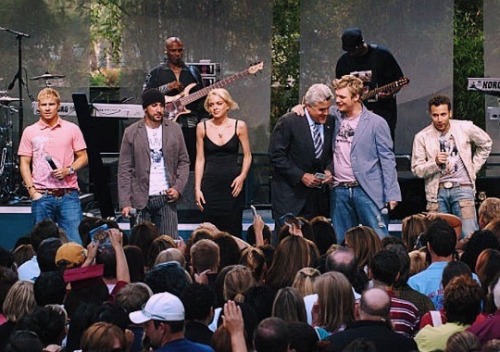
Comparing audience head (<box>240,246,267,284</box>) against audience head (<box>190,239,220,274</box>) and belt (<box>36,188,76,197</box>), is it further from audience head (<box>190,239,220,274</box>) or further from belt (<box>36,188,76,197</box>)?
belt (<box>36,188,76,197</box>)

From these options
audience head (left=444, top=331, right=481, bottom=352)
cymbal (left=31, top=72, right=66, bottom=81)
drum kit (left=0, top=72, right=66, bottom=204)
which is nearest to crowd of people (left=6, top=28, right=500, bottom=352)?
audience head (left=444, top=331, right=481, bottom=352)

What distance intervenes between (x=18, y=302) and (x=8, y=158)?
25.1 ft

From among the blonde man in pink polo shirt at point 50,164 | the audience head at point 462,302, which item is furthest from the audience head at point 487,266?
the blonde man in pink polo shirt at point 50,164

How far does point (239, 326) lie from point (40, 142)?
5.72m

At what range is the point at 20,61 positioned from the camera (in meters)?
15.8

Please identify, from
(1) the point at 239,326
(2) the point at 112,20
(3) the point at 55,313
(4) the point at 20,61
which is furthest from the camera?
(2) the point at 112,20

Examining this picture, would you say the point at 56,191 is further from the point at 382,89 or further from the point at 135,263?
the point at 382,89

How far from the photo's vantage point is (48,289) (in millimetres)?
7746

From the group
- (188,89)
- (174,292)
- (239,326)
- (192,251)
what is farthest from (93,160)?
(239,326)

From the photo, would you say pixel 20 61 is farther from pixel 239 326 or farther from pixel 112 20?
pixel 239 326

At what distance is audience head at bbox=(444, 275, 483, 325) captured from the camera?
7062mm

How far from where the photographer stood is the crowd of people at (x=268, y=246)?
22.5ft

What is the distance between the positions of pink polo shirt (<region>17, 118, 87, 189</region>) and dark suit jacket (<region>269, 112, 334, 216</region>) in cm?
175

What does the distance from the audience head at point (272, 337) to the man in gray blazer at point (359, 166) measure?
4.97 metres
